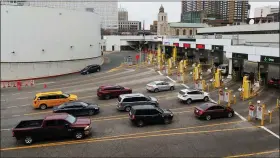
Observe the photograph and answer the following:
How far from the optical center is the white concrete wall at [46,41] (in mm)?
36812

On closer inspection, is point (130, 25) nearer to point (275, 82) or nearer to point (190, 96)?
point (275, 82)

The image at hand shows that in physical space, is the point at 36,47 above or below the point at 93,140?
above

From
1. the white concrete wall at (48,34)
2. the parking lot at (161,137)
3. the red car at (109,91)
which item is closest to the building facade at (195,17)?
the white concrete wall at (48,34)

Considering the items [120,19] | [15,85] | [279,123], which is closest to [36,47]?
[15,85]

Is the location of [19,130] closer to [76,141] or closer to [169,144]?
[76,141]

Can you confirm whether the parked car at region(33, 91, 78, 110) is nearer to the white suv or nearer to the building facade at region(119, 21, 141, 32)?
the white suv

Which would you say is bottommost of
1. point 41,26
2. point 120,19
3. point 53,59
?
point 53,59

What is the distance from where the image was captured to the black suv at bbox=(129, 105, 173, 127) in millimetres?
17734

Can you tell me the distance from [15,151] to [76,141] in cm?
312

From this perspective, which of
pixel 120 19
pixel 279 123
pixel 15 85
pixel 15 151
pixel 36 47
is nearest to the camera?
pixel 15 151

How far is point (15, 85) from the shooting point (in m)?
33.3

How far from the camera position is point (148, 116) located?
58.6ft

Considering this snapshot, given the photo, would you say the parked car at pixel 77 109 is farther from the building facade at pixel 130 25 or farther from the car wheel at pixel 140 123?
the building facade at pixel 130 25

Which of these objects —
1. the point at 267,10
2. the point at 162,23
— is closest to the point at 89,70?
the point at 267,10
